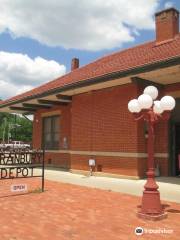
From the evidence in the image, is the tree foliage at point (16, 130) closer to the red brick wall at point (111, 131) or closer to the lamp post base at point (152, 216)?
the red brick wall at point (111, 131)

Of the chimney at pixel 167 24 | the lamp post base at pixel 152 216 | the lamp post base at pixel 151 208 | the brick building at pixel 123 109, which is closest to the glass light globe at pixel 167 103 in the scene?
the lamp post base at pixel 151 208

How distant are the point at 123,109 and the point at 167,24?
13.7 feet

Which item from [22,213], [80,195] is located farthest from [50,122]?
[22,213]

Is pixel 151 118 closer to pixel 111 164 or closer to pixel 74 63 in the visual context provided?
pixel 111 164

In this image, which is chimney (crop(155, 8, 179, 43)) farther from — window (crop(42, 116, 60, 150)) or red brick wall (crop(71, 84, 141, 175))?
window (crop(42, 116, 60, 150))

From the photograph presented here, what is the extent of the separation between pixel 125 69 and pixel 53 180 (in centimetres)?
497

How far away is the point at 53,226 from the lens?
22.8ft

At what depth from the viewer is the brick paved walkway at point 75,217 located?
253 inches

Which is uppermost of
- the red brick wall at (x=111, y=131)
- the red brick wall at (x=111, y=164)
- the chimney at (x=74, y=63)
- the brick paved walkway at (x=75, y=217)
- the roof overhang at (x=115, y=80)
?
the chimney at (x=74, y=63)

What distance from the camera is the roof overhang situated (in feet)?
38.9

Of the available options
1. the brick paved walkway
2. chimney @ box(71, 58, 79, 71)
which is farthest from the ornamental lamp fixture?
chimney @ box(71, 58, 79, 71)

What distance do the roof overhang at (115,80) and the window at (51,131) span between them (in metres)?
1.62

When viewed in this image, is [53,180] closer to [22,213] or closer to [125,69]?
[125,69]

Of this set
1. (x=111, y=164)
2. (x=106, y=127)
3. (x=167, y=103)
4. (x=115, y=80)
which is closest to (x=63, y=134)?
(x=106, y=127)
